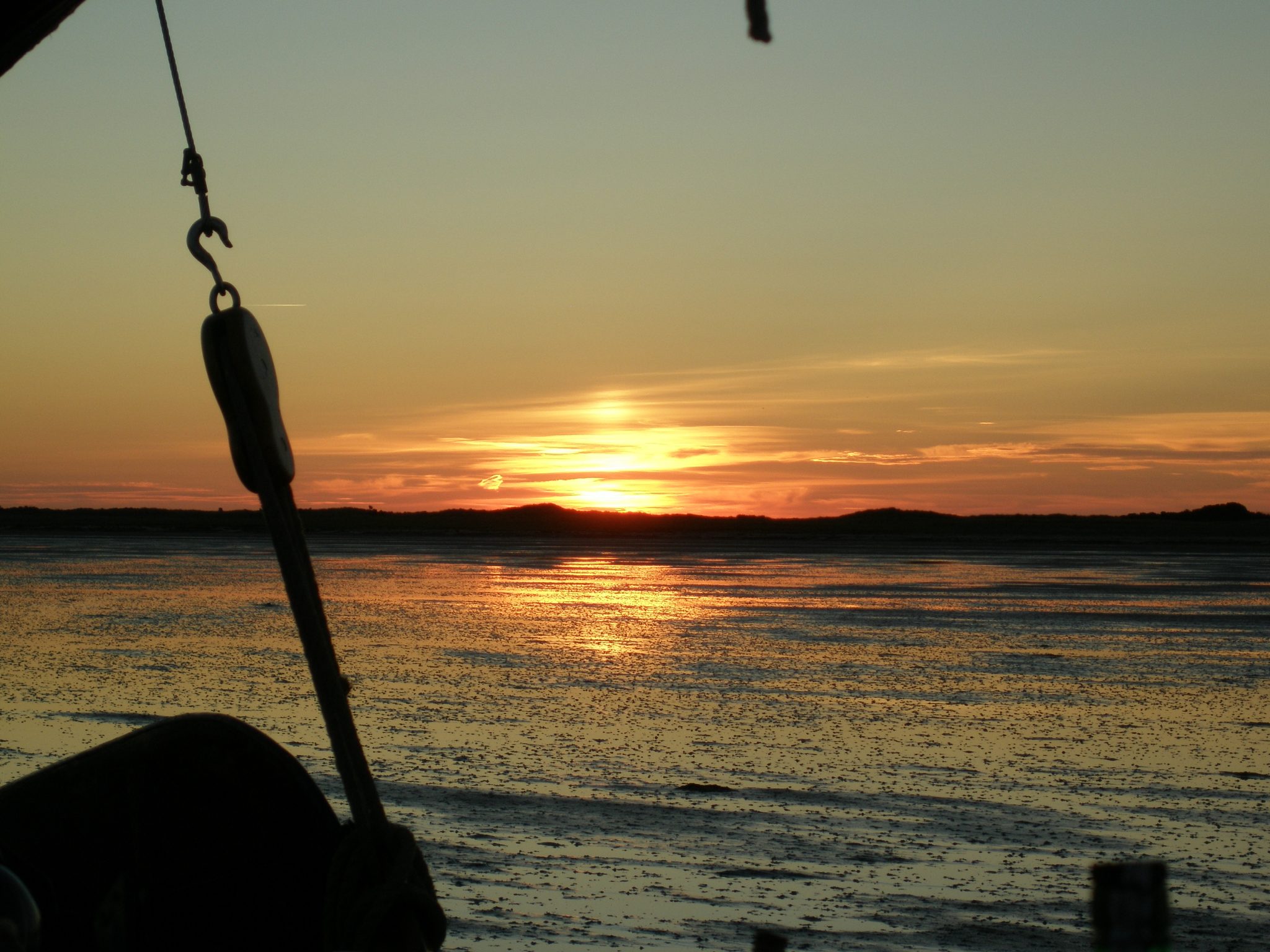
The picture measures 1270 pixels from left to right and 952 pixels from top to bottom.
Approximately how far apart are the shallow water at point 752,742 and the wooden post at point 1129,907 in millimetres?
4911

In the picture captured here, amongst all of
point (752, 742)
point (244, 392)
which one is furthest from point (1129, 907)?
point (752, 742)

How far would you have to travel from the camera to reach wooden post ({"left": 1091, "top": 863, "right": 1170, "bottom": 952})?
29.0 inches

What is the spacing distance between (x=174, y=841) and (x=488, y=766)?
5957mm

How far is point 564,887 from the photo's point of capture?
6.06 metres

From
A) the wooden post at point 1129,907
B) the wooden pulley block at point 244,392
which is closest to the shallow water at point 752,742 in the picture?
the wooden pulley block at point 244,392

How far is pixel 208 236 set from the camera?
2.15 m

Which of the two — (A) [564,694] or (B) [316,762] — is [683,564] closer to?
(A) [564,694]

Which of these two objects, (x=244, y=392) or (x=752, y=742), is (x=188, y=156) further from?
(x=752, y=742)

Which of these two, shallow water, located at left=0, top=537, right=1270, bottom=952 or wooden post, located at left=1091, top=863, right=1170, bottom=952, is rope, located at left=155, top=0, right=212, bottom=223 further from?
shallow water, located at left=0, top=537, right=1270, bottom=952

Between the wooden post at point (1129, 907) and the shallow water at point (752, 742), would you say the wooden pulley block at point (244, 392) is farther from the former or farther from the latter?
the shallow water at point (752, 742)

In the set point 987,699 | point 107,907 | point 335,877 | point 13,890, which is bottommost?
point 987,699

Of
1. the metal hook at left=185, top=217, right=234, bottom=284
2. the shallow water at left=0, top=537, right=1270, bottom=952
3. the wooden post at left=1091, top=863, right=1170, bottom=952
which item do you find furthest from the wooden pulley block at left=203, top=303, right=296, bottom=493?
the shallow water at left=0, top=537, right=1270, bottom=952

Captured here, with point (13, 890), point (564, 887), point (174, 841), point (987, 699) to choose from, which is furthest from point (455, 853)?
point (987, 699)

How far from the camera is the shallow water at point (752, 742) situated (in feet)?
19.4
